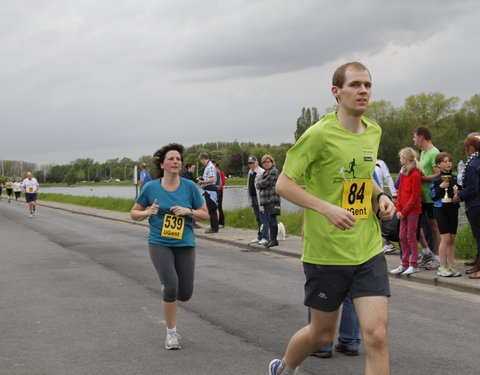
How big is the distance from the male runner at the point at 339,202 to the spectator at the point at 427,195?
5.54 m

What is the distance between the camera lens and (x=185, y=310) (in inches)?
279

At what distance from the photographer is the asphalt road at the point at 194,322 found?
498cm

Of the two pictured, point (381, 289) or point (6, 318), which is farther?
point (6, 318)

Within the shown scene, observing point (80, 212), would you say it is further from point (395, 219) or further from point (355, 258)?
point (355, 258)

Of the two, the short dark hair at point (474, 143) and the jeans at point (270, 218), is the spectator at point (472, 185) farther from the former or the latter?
the jeans at point (270, 218)

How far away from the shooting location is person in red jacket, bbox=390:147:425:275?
866 centimetres

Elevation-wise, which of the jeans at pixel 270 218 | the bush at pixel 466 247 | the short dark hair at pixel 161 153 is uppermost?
the short dark hair at pixel 161 153

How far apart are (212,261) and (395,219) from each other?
3.69 meters

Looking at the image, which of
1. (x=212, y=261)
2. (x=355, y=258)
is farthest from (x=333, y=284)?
(x=212, y=261)

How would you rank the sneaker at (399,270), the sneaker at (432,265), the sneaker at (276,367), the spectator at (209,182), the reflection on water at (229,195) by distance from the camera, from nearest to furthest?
the sneaker at (276,367) < the sneaker at (399,270) < the sneaker at (432,265) < the spectator at (209,182) < the reflection on water at (229,195)

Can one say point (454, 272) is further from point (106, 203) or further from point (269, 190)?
point (106, 203)

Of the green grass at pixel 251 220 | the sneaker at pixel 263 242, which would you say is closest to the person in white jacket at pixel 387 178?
the sneaker at pixel 263 242

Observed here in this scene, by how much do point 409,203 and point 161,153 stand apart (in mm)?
4199

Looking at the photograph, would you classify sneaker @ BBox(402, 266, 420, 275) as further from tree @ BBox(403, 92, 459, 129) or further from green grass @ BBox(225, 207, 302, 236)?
tree @ BBox(403, 92, 459, 129)
